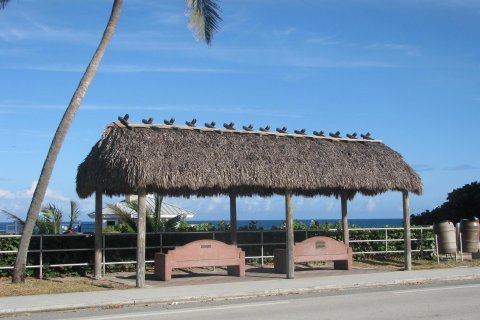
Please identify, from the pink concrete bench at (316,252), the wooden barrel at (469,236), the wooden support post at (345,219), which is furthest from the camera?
the wooden barrel at (469,236)

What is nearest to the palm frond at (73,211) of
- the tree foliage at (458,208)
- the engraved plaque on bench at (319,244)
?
the engraved plaque on bench at (319,244)

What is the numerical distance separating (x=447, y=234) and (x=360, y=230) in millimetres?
2981

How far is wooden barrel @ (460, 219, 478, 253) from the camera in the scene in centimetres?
2420

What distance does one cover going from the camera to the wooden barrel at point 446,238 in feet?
75.8

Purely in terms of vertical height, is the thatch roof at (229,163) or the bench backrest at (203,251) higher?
the thatch roof at (229,163)

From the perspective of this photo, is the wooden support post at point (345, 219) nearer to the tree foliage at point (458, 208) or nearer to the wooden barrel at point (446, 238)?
the wooden barrel at point (446, 238)

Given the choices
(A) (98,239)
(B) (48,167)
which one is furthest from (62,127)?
(A) (98,239)

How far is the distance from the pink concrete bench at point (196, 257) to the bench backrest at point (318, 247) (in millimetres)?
1890

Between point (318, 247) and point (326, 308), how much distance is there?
7.22 meters

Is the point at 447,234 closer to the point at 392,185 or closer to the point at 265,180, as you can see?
the point at 392,185

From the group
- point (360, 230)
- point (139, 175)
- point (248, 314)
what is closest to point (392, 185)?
point (360, 230)

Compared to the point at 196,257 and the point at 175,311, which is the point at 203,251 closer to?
the point at 196,257

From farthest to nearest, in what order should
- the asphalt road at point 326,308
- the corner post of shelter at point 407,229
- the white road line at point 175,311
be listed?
the corner post of shelter at point 407,229
the white road line at point 175,311
the asphalt road at point 326,308

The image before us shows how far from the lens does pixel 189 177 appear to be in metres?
16.9
